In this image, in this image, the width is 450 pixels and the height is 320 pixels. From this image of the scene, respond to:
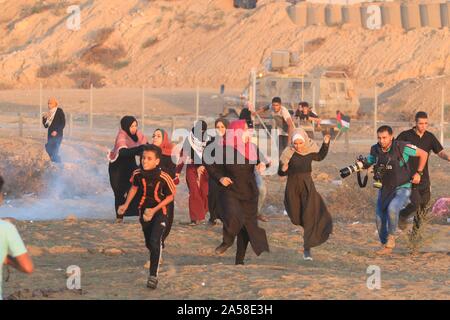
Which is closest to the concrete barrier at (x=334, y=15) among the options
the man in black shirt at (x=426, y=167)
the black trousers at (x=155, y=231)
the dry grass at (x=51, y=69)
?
the dry grass at (x=51, y=69)

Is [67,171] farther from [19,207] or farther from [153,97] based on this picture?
[153,97]

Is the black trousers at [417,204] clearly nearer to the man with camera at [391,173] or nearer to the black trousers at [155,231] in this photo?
the man with camera at [391,173]

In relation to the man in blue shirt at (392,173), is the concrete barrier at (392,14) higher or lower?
higher

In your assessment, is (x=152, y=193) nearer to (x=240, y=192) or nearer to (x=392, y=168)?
(x=240, y=192)

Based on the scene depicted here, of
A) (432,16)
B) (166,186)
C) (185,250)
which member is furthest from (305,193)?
(432,16)

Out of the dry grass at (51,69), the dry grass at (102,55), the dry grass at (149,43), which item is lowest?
the dry grass at (51,69)

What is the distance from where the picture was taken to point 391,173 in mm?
12508

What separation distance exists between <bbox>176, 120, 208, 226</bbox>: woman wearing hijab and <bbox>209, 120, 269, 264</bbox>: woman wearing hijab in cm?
296

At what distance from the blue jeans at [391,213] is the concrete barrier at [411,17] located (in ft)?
139

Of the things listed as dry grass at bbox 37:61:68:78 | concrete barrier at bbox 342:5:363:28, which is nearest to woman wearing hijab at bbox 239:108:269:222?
concrete barrier at bbox 342:5:363:28

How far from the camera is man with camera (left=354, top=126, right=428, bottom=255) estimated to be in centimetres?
1246

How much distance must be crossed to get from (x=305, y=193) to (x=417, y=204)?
4.69 feet

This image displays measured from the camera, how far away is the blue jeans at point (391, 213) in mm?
12520

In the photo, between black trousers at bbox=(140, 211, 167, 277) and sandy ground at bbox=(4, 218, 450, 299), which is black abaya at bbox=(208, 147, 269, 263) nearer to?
sandy ground at bbox=(4, 218, 450, 299)
